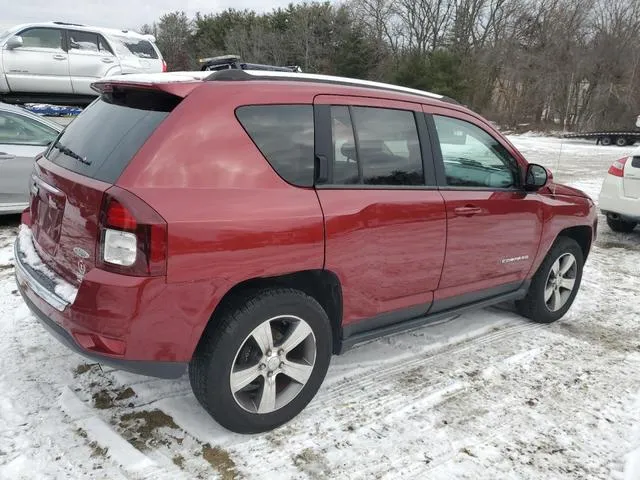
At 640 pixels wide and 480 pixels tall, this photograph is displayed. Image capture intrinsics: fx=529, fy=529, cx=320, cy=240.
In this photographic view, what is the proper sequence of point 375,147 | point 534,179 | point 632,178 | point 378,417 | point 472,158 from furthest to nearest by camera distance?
1. point 632,178
2. point 534,179
3. point 472,158
4. point 375,147
5. point 378,417

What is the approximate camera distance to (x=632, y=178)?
723 centimetres

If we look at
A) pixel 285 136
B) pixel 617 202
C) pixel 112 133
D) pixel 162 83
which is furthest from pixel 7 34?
pixel 617 202

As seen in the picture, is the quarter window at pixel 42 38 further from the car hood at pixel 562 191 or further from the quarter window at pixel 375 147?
the car hood at pixel 562 191

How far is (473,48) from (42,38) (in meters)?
44.9

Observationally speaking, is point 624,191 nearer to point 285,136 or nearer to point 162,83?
point 285,136

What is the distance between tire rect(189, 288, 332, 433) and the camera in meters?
2.55

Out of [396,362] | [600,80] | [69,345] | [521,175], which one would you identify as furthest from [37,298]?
[600,80]

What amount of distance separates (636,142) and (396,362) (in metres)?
27.7

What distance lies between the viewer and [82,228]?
2445 millimetres

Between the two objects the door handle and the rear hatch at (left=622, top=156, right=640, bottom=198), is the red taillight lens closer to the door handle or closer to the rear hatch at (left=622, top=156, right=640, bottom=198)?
the door handle

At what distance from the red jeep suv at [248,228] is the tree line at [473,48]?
34.5 meters

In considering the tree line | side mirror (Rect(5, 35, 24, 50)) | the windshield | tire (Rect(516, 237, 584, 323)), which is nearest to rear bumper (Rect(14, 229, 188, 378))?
tire (Rect(516, 237, 584, 323))

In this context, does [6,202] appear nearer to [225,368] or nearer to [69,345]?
[69,345]

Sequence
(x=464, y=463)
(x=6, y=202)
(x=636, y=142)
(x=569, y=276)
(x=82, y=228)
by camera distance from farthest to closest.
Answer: (x=636, y=142) → (x=6, y=202) → (x=569, y=276) → (x=464, y=463) → (x=82, y=228)
